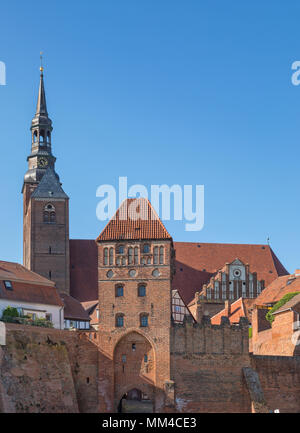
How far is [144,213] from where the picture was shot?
71.6m

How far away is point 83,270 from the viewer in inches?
4154

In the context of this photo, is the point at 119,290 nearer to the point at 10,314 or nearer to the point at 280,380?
the point at 10,314

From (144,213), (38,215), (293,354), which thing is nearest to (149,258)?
(144,213)

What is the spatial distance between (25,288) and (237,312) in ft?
87.2

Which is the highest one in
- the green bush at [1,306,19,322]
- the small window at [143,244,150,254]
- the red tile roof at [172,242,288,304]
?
the red tile roof at [172,242,288,304]

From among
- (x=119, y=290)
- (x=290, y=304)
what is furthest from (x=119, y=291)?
(x=290, y=304)

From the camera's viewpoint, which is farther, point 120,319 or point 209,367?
point 120,319

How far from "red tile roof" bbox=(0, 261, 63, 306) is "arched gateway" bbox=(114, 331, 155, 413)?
8.06 meters

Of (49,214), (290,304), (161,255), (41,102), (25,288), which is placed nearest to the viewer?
(161,255)

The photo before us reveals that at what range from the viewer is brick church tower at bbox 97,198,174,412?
67125 mm

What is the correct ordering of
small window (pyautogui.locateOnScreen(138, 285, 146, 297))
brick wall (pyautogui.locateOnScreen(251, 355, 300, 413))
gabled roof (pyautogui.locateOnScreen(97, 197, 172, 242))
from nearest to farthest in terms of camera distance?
brick wall (pyautogui.locateOnScreen(251, 355, 300, 413)) < small window (pyautogui.locateOnScreen(138, 285, 146, 297)) < gabled roof (pyautogui.locateOnScreen(97, 197, 172, 242))

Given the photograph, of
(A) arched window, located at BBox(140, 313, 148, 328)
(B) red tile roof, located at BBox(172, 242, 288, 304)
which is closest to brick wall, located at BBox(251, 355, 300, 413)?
(A) arched window, located at BBox(140, 313, 148, 328)

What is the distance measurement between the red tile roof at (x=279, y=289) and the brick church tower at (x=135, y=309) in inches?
679

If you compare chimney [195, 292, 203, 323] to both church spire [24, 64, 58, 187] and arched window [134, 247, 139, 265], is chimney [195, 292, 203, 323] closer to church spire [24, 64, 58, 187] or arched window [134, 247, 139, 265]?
church spire [24, 64, 58, 187]
